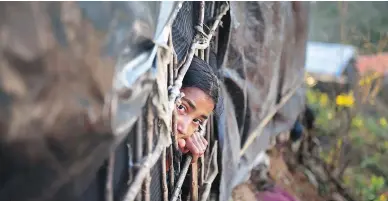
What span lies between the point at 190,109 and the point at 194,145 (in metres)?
0.28

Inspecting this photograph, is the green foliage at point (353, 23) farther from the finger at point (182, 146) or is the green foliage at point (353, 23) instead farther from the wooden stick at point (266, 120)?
the finger at point (182, 146)

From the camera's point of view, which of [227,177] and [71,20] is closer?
[71,20]

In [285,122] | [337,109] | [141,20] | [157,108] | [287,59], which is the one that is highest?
[141,20]

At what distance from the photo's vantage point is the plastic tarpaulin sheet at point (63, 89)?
1420 millimetres

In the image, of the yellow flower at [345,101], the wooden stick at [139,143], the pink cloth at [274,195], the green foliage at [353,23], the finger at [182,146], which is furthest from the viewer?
the green foliage at [353,23]

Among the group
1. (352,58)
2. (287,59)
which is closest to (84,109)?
(287,59)

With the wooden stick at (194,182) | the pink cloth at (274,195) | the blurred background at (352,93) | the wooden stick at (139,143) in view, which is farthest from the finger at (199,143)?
the blurred background at (352,93)

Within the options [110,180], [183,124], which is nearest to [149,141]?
[110,180]

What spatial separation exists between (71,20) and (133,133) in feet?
1.56

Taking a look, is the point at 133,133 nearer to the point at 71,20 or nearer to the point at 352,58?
the point at 71,20

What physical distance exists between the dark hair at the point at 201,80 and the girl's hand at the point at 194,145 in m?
0.22

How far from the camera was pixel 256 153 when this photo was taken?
446 centimetres

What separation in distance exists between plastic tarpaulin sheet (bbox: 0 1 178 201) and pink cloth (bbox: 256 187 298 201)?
2.97 meters

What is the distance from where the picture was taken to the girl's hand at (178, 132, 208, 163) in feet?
8.84
